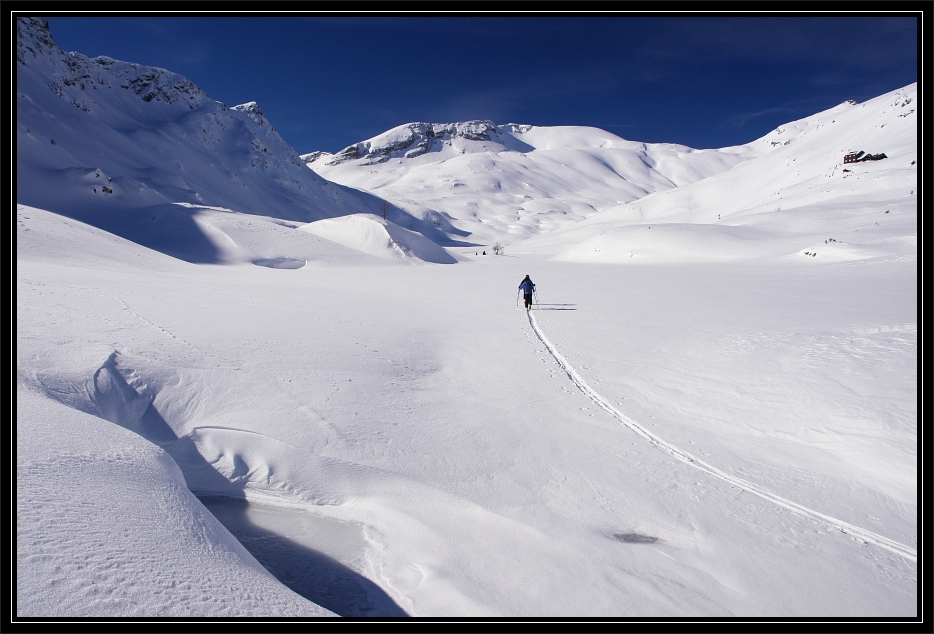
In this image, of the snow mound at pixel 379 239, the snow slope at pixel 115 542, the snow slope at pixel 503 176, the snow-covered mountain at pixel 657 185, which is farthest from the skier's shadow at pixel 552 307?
the snow slope at pixel 503 176

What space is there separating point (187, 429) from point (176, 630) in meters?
3.78

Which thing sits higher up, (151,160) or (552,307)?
(151,160)

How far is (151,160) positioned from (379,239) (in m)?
32.6

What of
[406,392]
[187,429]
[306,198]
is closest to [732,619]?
[406,392]

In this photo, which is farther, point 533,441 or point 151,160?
point 151,160

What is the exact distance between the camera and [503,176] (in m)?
122

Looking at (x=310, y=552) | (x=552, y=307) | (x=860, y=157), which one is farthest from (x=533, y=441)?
(x=860, y=157)

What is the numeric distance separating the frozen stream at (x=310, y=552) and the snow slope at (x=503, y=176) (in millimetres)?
66233

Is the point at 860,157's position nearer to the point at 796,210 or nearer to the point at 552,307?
the point at 796,210

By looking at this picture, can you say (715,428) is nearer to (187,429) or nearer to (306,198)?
(187,429)

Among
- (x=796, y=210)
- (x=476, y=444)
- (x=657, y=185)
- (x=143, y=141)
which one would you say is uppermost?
(x=657, y=185)

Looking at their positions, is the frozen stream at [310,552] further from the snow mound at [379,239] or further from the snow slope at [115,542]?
the snow mound at [379,239]

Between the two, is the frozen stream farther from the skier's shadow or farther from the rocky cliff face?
the rocky cliff face

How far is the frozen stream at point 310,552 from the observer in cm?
366
